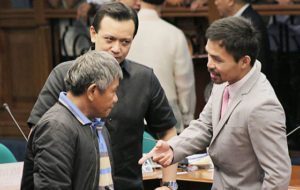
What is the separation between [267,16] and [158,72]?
5.06 ft

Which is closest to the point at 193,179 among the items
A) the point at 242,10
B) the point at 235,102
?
the point at 235,102

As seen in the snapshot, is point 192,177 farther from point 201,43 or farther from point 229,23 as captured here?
point 201,43

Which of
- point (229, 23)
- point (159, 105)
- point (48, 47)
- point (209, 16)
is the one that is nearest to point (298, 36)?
point (209, 16)

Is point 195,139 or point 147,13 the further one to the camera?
point 147,13

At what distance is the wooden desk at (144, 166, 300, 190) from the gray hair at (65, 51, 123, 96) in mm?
1730

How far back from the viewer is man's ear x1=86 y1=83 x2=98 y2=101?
11.5 ft

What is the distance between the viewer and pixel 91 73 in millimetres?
3492

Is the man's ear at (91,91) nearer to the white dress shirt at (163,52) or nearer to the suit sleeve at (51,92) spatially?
the suit sleeve at (51,92)

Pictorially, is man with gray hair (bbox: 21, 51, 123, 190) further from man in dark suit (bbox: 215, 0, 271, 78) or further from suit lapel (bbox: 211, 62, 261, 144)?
man in dark suit (bbox: 215, 0, 271, 78)

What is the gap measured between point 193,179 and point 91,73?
1805 mm

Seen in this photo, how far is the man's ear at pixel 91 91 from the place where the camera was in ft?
11.5

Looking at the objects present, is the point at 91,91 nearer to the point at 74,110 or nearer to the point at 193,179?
the point at 74,110

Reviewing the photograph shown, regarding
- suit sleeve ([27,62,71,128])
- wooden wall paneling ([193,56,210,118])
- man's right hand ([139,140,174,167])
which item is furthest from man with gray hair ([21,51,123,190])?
wooden wall paneling ([193,56,210,118])

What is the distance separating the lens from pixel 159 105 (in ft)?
14.1
